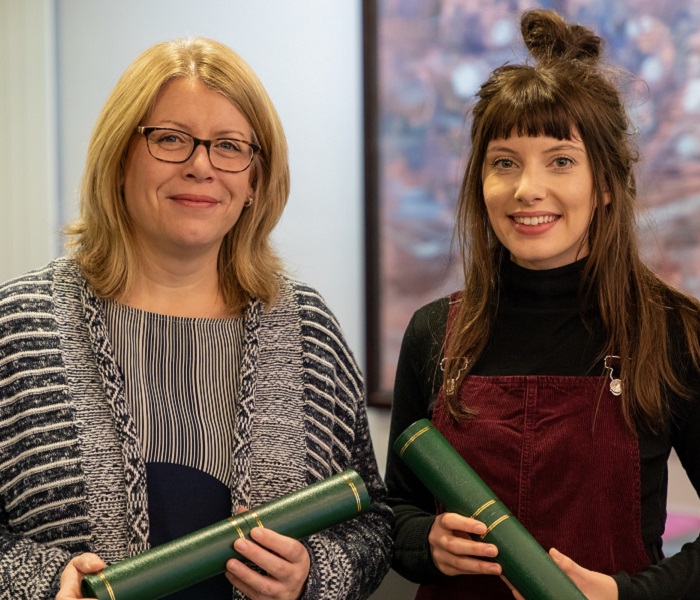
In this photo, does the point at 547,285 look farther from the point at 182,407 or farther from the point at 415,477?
the point at 182,407

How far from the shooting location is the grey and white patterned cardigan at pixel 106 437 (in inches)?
58.2

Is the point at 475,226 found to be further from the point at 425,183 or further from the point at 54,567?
the point at 425,183

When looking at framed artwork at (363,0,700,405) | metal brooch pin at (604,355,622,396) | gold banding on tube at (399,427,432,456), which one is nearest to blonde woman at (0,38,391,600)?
gold banding on tube at (399,427,432,456)

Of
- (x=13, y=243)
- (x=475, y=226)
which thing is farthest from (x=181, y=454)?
(x=13, y=243)

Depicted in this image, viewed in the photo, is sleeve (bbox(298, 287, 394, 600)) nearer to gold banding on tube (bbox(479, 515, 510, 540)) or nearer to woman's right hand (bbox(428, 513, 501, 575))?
woman's right hand (bbox(428, 513, 501, 575))

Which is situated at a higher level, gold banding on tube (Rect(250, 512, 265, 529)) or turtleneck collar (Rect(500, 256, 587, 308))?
turtleneck collar (Rect(500, 256, 587, 308))

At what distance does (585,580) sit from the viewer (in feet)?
4.59

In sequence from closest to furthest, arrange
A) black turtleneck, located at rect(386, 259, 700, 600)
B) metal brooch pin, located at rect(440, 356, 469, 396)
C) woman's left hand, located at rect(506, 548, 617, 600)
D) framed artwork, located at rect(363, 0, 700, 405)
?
woman's left hand, located at rect(506, 548, 617, 600) → black turtleneck, located at rect(386, 259, 700, 600) → metal brooch pin, located at rect(440, 356, 469, 396) → framed artwork, located at rect(363, 0, 700, 405)

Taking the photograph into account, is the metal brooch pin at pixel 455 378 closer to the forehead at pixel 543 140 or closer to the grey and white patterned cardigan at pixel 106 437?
the grey and white patterned cardigan at pixel 106 437

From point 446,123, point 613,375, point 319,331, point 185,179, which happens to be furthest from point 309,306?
point 446,123

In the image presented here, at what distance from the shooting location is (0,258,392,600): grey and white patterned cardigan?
4.85 feet

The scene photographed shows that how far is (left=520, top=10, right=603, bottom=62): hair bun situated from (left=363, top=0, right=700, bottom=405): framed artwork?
0.77m

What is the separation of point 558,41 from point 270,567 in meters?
0.96

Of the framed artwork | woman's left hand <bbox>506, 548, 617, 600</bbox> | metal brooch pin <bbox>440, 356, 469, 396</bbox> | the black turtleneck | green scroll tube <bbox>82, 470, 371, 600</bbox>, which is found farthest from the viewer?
the framed artwork
